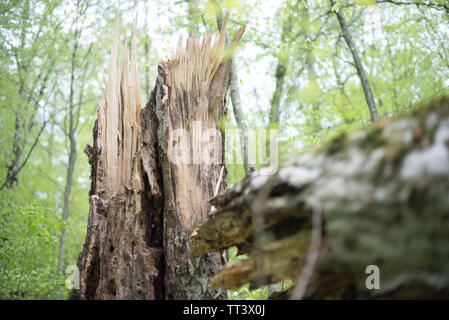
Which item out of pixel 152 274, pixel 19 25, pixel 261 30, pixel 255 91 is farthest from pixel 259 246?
pixel 19 25

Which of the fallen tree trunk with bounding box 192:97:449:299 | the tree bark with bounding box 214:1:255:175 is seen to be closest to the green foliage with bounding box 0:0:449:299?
the tree bark with bounding box 214:1:255:175

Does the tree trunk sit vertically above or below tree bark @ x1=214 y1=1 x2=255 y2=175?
below

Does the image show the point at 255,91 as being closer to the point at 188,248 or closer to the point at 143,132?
the point at 143,132

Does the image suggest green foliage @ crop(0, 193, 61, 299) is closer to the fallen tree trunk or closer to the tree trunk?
the tree trunk

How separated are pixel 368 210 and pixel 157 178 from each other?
191 centimetres

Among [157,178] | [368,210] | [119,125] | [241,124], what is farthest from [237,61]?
[368,210]

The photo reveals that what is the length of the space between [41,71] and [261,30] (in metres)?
6.39

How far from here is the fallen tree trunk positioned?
2.91ft

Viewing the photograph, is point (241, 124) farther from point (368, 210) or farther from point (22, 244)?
point (22, 244)

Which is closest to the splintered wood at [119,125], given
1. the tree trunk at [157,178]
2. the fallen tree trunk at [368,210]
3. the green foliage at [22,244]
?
the tree trunk at [157,178]

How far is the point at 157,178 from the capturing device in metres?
2.55

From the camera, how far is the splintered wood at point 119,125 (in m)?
2.69

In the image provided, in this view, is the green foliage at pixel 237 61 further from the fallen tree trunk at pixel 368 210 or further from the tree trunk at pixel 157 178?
the fallen tree trunk at pixel 368 210

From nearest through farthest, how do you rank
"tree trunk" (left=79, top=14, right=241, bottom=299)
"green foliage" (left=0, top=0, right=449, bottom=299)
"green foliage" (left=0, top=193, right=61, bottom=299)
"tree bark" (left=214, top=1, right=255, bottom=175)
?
1. "tree trunk" (left=79, top=14, right=241, bottom=299)
2. "tree bark" (left=214, top=1, right=255, bottom=175)
3. "green foliage" (left=0, top=193, right=61, bottom=299)
4. "green foliage" (left=0, top=0, right=449, bottom=299)
